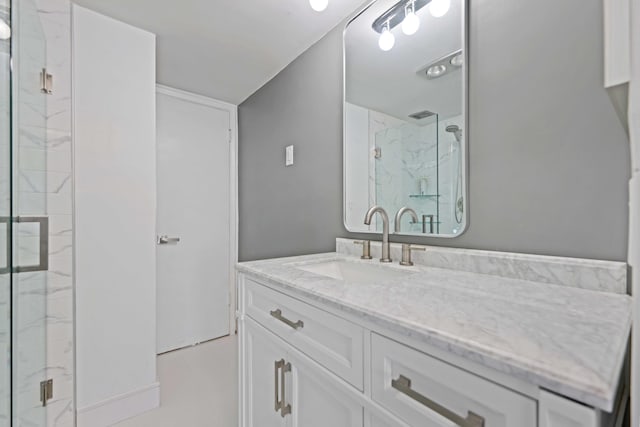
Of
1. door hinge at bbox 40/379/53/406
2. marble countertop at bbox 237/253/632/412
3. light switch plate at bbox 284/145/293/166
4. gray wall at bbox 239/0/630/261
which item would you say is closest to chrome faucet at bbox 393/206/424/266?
gray wall at bbox 239/0/630/261

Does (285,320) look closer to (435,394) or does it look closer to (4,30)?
(435,394)

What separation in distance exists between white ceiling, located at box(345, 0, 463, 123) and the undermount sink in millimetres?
667

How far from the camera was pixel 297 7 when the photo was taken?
1.57 m

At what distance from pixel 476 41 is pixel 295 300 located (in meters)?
1.12

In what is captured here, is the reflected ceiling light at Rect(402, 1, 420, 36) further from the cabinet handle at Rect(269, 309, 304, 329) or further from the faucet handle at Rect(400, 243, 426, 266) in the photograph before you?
the cabinet handle at Rect(269, 309, 304, 329)

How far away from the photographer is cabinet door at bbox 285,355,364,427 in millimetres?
738

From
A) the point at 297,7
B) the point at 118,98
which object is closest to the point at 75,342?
the point at 118,98

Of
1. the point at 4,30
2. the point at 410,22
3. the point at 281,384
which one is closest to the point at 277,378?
the point at 281,384

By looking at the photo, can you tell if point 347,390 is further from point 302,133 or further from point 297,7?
point 297,7

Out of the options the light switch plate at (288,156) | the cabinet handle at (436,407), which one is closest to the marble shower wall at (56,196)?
the light switch plate at (288,156)

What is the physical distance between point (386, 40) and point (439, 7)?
0.96 ft

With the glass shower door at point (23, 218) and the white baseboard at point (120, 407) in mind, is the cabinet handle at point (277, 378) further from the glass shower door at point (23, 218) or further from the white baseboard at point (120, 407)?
the white baseboard at point (120, 407)

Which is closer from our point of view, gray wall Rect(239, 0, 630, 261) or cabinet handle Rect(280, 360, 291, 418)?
gray wall Rect(239, 0, 630, 261)

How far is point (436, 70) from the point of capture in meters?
1.23
